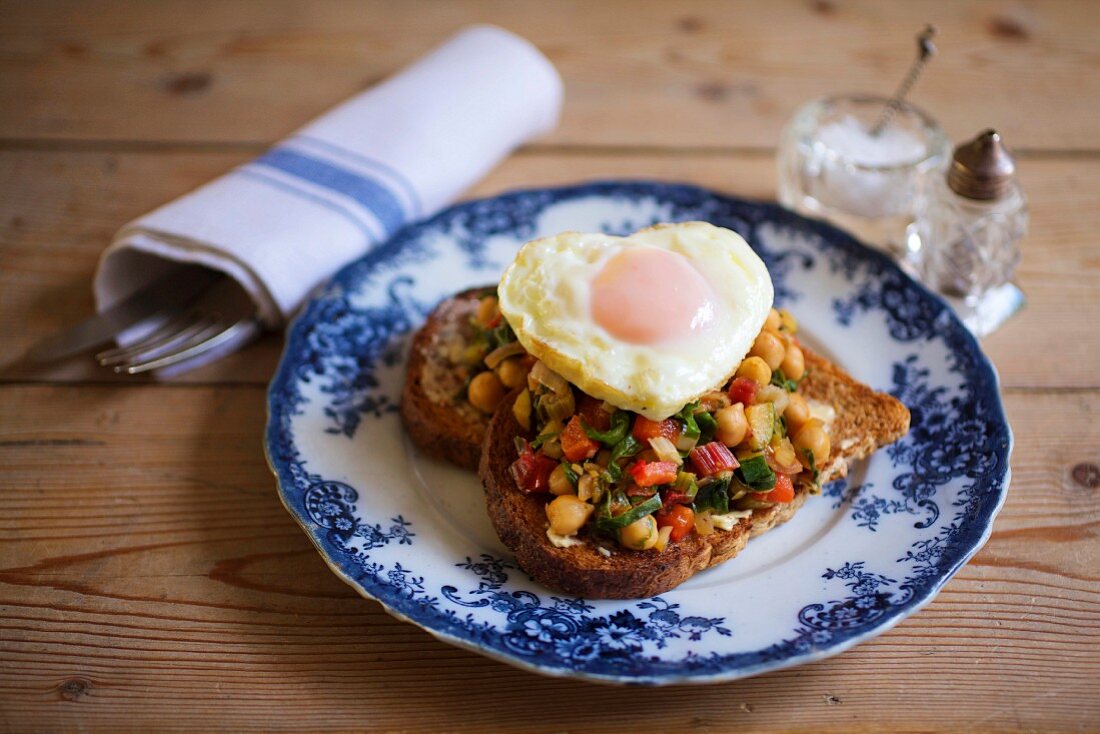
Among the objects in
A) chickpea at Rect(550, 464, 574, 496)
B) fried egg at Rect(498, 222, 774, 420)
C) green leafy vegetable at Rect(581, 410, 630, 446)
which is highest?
fried egg at Rect(498, 222, 774, 420)

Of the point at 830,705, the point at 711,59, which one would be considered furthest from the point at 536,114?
the point at 830,705

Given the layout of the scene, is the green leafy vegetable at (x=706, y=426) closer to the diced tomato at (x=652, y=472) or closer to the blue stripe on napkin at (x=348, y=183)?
the diced tomato at (x=652, y=472)

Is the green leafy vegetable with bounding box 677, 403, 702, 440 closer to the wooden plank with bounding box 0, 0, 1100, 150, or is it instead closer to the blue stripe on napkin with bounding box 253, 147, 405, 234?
the blue stripe on napkin with bounding box 253, 147, 405, 234

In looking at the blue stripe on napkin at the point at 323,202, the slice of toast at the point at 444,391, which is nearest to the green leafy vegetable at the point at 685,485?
the slice of toast at the point at 444,391

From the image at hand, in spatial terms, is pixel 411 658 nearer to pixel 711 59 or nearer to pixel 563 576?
pixel 563 576

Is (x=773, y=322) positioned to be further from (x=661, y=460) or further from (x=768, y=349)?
(x=661, y=460)

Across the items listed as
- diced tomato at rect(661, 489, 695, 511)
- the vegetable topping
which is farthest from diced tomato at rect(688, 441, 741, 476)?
diced tomato at rect(661, 489, 695, 511)
